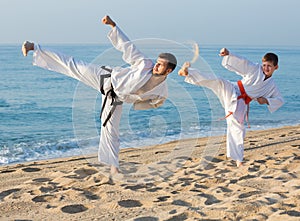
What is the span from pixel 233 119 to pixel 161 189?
6.33 feet

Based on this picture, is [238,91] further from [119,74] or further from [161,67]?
[119,74]

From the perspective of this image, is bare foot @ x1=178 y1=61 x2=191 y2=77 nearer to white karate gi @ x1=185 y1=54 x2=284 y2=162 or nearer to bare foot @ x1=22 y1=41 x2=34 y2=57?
white karate gi @ x1=185 y1=54 x2=284 y2=162

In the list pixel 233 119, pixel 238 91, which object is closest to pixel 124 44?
pixel 238 91

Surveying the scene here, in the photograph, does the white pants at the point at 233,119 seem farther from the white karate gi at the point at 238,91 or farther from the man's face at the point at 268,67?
the man's face at the point at 268,67

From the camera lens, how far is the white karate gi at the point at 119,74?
17.4 feet

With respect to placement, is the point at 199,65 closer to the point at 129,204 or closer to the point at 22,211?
the point at 129,204

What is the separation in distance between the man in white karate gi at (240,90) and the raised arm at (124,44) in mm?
1252

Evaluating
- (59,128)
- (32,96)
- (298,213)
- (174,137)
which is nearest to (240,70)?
(298,213)

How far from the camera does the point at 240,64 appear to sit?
20.7 feet

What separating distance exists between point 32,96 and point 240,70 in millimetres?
14370

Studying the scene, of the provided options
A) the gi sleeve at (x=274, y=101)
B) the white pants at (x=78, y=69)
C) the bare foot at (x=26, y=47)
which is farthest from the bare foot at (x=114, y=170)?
the gi sleeve at (x=274, y=101)

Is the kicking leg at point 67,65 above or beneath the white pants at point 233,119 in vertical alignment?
above

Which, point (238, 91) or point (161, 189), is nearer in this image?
point (161, 189)

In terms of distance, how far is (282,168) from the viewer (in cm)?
604
